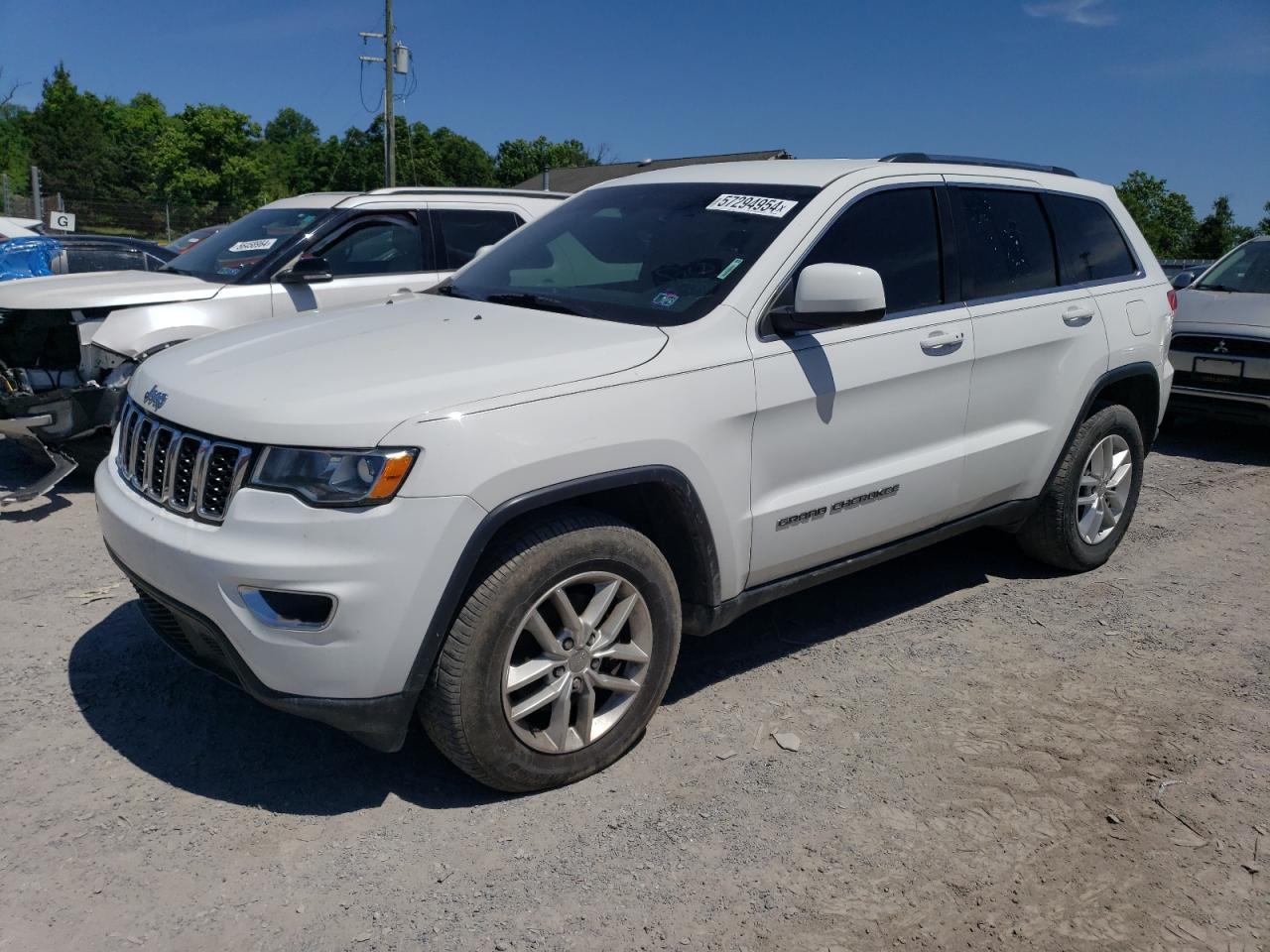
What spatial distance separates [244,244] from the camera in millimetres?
7258

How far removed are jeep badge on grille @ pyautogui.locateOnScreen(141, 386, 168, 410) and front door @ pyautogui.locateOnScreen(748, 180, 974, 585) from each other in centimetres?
184

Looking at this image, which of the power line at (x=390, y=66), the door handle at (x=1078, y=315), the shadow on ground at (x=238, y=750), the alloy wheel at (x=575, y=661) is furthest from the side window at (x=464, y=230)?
the power line at (x=390, y=66)

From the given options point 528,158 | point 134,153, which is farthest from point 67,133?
point 528,158

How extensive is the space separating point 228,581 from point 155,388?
2.77ft

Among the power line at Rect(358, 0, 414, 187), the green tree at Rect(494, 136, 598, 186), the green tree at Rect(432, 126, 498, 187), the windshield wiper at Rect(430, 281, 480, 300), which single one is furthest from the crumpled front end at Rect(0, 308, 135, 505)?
the green tree at Rect(494, 136, 598, 186)

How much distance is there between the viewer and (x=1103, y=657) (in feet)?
14.4

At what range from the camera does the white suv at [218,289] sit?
19.7 feet

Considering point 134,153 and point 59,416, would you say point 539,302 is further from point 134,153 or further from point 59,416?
point 134,153

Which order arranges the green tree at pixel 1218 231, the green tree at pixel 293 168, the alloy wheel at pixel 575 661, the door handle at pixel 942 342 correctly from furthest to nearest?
the green tree at pixel 293 168 < the green tree at pixel 1218 231 < the door handle at pixel 942 342 < the alloy wheel at pixel 575 661

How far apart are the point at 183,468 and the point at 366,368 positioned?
0.60 meters

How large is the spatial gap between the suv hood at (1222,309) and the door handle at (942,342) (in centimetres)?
550

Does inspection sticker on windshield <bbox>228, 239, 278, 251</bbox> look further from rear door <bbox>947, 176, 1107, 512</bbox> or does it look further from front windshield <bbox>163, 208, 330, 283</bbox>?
rear door <bbox>947, 176, 1107, 512</bbox>

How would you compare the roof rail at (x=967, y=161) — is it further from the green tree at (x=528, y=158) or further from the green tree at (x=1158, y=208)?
the green tree at (x=528, y=158)

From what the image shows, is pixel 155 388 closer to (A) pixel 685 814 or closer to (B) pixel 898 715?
(A) pixel 685 814
